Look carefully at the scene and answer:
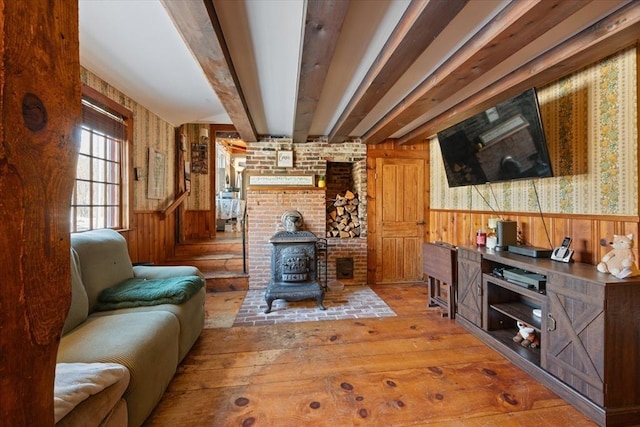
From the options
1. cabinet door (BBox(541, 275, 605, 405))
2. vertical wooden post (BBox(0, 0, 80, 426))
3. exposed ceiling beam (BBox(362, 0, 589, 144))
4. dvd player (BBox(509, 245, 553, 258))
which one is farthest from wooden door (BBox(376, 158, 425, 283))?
vertical wooden post (BBox(0, 0, 80, 426))

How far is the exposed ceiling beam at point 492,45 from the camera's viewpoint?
1.33m

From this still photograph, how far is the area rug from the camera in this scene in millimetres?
Answer: 2920

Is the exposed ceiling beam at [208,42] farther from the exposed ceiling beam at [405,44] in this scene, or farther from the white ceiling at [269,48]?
the exposed ceiling beam at [405,44]

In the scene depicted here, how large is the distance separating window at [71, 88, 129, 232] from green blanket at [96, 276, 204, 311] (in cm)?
92

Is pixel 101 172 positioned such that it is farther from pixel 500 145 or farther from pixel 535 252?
pixel 535 252

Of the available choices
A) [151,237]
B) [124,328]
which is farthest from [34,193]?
[151,237]

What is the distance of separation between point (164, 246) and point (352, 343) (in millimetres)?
3009

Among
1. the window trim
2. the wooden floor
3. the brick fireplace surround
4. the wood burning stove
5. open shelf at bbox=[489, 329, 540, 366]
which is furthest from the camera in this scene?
the brick fireplace surround

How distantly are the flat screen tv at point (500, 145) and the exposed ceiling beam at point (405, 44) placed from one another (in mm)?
961

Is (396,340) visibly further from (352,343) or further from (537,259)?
(537,259)

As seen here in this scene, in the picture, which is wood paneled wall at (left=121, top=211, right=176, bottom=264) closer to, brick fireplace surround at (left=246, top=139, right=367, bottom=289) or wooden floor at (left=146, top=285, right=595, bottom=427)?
brick fireplace surround at (left=246, top=139, right=367, bottom=289)

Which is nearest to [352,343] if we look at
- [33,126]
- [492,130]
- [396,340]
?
[396,340]

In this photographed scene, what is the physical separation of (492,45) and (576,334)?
1817mm

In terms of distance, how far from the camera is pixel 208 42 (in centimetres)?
161
